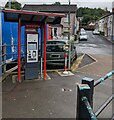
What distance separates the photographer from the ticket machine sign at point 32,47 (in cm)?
827

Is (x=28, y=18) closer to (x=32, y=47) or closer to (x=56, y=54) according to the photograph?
(x=32, y=47)

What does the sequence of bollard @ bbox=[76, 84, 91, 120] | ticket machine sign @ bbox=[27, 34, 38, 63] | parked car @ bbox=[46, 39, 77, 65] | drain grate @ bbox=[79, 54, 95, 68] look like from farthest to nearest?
drain grate @ bbox=[79, 54, 95, 68]
parked car @ bbox=[46, 39, 77, 65]
ticket machine sign @ bbox=[27, 34, 38, 63]
bollard @ bbox=[76, 84, 91, 120]

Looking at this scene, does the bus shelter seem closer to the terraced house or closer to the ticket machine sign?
the ticket machine sign

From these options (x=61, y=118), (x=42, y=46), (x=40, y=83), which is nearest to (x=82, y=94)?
(x=61, y=118)

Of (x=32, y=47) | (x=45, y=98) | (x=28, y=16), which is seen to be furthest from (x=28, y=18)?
(x=45, y=98)

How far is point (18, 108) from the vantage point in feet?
17.7

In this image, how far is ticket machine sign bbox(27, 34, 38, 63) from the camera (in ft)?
27.1

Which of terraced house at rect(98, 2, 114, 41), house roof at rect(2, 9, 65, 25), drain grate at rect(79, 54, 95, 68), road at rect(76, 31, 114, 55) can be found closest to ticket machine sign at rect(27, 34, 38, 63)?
house roof at rect(2, 9, 65, 25)

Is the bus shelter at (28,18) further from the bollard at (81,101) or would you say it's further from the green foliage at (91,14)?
the green foliage at (91,14)

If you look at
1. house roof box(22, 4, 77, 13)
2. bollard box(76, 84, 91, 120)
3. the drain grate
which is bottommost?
the drain grate

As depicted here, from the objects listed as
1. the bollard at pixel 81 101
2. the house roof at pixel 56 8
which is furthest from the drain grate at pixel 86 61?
the house roof at pixel 56 8

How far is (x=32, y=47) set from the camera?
836 centimetres

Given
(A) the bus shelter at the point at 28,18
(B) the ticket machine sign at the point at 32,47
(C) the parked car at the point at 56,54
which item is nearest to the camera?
(A) the bus shelter at the point at 28,18

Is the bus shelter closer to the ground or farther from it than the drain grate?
farther from it
